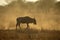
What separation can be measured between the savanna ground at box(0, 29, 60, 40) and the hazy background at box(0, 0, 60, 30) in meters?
0.03

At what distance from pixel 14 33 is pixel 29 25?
10 cm

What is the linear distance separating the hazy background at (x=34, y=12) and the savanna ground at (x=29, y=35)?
0.03 m

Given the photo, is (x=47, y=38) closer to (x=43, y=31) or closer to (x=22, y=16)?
(x=43, y=31)

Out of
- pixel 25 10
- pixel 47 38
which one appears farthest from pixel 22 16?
pixel 47 38

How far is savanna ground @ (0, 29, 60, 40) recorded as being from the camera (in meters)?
1.00

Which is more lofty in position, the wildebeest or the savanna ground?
the wildebeest

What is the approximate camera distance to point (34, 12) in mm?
1165

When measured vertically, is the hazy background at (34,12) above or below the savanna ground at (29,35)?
above

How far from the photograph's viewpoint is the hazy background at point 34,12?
104 cm

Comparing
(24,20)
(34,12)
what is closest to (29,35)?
(24,20)

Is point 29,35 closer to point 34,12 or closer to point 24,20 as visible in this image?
point 24,20

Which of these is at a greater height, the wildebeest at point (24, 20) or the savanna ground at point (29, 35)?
the wildebeest at point (24, 20)

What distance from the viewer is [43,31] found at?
101cm

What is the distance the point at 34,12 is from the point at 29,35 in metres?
0.21
